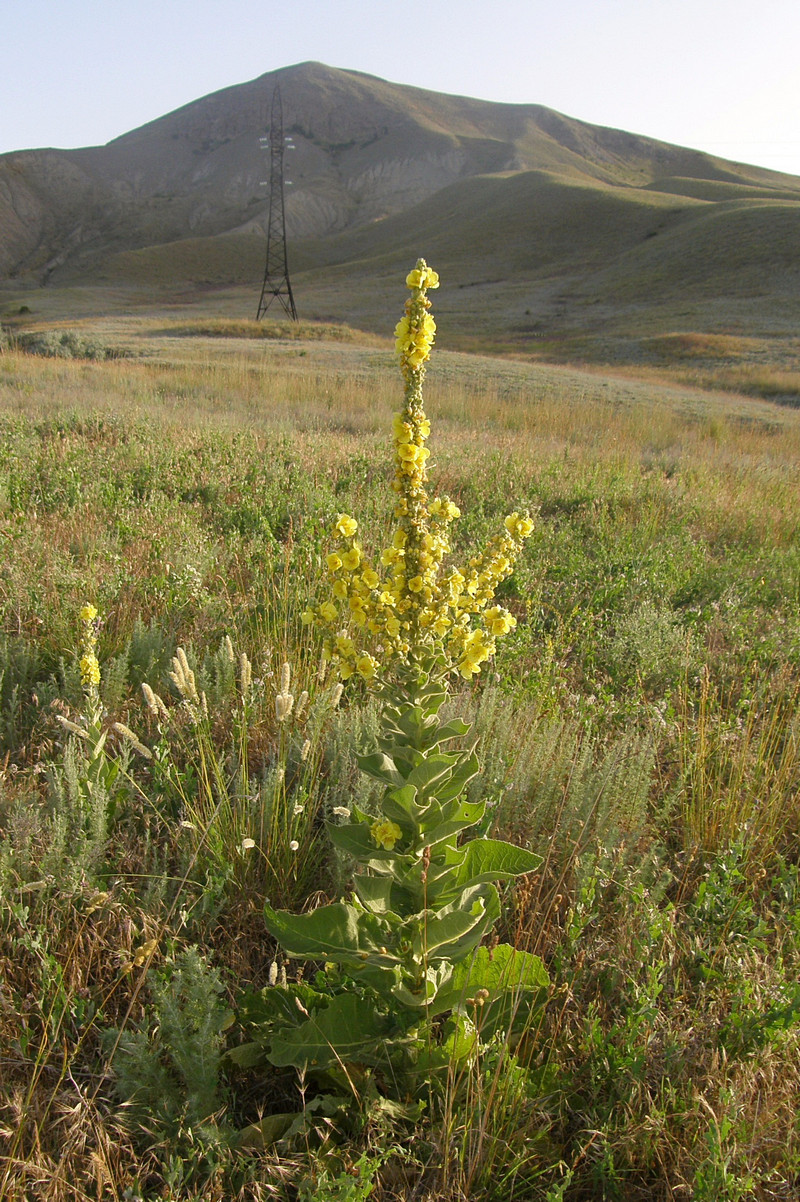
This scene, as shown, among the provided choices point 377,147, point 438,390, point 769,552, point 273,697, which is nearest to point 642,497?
point 769,552

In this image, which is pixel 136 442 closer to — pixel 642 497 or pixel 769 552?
pixel 642 497

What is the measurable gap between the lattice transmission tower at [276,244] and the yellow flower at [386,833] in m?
35.8

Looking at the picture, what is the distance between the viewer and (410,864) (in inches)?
67.3

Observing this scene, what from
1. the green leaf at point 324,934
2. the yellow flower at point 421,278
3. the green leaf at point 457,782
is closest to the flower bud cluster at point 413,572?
the yellow flower at point 421,278

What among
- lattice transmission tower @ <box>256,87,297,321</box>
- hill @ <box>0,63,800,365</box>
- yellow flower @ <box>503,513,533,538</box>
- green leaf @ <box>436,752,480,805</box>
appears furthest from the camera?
hill @ <box>0,63,800,365</box>

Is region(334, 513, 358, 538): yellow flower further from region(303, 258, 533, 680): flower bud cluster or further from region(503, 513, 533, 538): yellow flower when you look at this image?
region(503, 513, 533, 538): yellow flower

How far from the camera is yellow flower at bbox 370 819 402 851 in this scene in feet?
5.24

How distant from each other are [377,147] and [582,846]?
523 feet

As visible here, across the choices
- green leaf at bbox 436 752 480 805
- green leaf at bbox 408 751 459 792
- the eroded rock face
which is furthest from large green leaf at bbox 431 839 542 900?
the eroded rock face

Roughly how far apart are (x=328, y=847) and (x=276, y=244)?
7274 cm

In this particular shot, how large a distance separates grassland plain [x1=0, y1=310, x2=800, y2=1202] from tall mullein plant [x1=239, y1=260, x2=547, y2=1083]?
134 millimetres

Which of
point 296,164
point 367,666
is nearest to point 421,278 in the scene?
point 367,666

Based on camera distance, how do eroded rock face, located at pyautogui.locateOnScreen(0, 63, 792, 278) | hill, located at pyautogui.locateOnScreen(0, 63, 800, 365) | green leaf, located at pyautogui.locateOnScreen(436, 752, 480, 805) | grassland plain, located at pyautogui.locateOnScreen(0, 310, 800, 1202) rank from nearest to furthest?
grassland plain, located at pyautogui.locateOnScreen(0, 310, 800, 1202) → green leaf, located at pyautogui.locateOnScreen(436, 752, 480, 805) → hill, located at pyautogui.locateOnScreen(0, 63, 800, 365) → eroded rock face, located at pyautogui.locateOnScreen(0, 63, 792, 278)

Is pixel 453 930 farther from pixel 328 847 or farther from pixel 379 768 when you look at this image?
pixel 328 847
